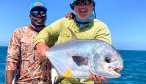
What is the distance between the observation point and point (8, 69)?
607 cm

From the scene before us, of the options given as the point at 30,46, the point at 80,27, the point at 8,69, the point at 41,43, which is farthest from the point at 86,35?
the point at 8,69

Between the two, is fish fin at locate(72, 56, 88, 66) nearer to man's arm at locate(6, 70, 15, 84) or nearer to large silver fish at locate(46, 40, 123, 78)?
large silver fish at locate(46, 40, 123, 78)

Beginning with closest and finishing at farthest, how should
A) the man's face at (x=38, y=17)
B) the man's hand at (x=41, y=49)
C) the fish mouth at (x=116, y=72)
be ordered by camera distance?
1. the fish mouth at (x=116, y=72)
2. the man's hand at (x=41, y=49)
3. the man's face at (x=38, y=17)

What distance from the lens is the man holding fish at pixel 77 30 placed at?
182 inches

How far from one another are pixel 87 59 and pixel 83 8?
30.6 inches

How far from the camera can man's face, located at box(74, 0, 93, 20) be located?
4570 mm

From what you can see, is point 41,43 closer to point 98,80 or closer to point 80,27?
point 80,27

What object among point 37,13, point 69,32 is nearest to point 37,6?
point 37,13

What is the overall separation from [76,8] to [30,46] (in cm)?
157

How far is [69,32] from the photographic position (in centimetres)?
489

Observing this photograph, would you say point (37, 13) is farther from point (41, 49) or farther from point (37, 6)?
point (41, 49)

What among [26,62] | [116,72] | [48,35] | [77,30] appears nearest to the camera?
[116,72]

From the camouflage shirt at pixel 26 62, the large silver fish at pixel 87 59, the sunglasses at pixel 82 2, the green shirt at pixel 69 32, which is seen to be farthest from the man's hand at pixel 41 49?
the camouflage shirt at pixel 26 62

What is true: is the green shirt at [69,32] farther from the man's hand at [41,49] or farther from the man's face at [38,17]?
the man's face at [38,17]
